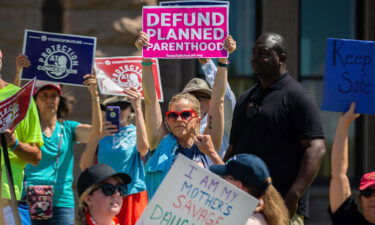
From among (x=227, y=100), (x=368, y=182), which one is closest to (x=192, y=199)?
(x=368, y=182)

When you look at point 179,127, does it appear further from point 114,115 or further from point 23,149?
point 114,115

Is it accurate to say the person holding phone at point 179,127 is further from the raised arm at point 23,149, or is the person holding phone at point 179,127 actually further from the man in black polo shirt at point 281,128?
the raised arm at point 23,149

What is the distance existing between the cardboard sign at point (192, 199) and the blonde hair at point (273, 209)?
34 cm

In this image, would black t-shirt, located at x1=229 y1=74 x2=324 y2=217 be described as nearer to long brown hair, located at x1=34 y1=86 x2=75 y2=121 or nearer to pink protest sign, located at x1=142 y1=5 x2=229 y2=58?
pink protest sign, located at x1=142 y1=5 x2=229 y2=58

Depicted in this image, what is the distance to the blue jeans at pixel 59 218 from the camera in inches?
285

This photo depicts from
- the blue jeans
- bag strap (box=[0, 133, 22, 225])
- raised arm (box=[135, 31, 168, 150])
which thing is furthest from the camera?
the blue jeans

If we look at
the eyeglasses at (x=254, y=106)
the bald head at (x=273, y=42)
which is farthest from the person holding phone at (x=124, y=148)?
the bald head at (x=273, y=42)

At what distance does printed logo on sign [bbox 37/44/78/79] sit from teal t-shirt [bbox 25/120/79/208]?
1.49 feet

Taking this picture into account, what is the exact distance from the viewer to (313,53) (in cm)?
1024

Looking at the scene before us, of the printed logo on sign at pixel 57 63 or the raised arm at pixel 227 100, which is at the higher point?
the printed logo on sign at pixel 57 63

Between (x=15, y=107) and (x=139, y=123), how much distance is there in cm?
102

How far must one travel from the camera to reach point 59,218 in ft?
24.0

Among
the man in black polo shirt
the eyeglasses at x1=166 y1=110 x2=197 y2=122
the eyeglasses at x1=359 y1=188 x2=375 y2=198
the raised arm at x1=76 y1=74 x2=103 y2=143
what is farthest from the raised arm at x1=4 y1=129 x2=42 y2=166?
the eyeglasses at x1=359 y1=188 x2=375 y2=198

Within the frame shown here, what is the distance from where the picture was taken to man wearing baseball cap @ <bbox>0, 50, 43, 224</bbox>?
20.8 feet
